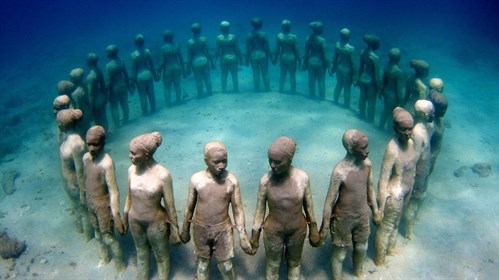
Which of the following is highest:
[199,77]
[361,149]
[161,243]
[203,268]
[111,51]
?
[111,51]

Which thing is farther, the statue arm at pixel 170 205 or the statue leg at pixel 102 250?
the statue leg at pixel 102 250

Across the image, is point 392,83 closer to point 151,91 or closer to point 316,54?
point 316,54

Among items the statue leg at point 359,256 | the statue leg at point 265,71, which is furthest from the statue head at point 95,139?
the statue leg at point 265,71

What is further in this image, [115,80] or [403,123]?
[115,80]

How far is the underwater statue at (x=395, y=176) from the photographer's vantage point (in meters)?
4.42

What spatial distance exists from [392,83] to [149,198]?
23.3ft

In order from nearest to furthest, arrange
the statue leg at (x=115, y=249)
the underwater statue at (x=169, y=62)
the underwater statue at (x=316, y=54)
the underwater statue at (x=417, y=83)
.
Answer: the statue leg at (x=115, y=249) < the underwater statue at (x=417, y=83) < the underwater statue at (x=316, y=54) < the underwater statue at (x=169, y=62)

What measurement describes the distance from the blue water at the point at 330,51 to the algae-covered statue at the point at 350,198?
2.85ft

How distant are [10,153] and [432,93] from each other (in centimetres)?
1112

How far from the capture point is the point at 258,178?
22.5ft

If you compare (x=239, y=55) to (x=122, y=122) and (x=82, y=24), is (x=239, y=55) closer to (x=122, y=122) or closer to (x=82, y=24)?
(x=122, y=122)

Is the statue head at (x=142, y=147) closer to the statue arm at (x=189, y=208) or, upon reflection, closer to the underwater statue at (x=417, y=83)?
the statue arm at (x=189, y=208)

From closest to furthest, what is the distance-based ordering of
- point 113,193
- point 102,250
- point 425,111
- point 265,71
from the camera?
1. point 113,193
2. point 425,111
3. point 102,250
4. point 265,71

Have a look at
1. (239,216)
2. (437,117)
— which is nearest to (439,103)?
(437,117)
